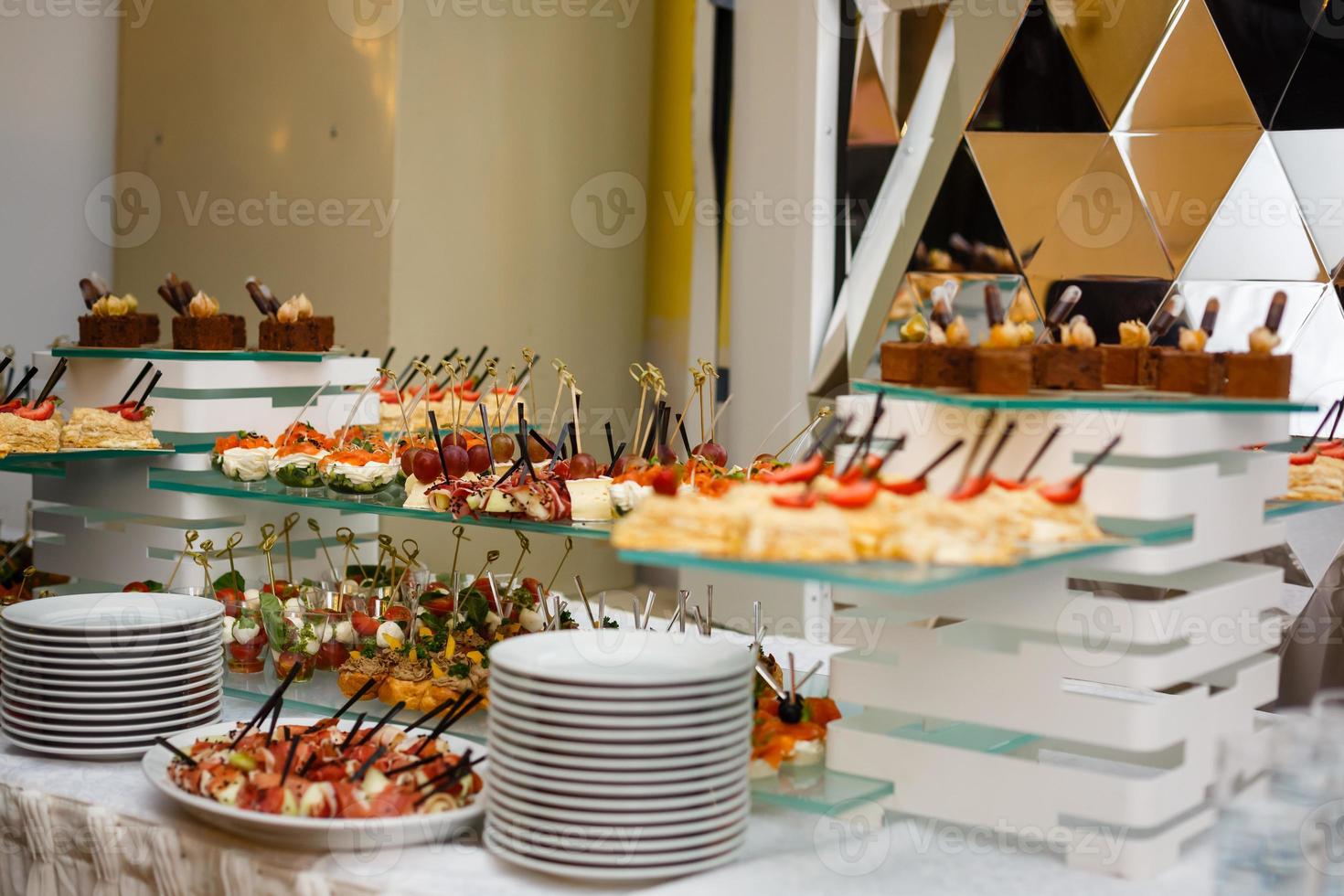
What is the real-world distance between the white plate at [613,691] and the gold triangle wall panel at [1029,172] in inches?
138

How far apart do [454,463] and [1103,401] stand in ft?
4.96

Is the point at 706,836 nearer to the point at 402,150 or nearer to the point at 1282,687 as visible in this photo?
the point at 1282,687

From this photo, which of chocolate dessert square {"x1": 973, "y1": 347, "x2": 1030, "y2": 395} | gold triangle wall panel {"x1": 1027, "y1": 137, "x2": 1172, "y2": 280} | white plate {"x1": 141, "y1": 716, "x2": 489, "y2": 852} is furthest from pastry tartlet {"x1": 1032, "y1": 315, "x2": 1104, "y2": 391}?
gold triangle wall panel {"x1": 1027, "y1": 137, "x2": 1172, "y2": 280}

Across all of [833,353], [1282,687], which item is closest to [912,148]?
[833,353]

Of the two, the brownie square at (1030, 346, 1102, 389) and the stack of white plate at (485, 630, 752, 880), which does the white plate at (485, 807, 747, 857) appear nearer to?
the stack of white plate at (485, 630, 752, 880)

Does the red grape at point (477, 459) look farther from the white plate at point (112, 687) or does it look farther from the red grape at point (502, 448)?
the white plate at point (112, 687)

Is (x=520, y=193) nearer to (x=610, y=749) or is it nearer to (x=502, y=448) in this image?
(x=502, y=448)

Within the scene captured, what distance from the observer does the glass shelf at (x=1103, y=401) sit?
2.17 m

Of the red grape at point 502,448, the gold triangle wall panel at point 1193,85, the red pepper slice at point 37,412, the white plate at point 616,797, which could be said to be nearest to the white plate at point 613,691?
the white plate at point 616,797

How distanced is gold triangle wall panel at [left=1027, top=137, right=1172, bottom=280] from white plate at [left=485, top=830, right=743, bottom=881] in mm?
3414

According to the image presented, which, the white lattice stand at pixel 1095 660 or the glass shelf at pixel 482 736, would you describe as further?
the glass shelf at pixel 482 736

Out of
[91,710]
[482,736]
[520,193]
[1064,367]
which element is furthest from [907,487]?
[520,193]

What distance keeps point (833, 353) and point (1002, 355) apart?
11.3 feet

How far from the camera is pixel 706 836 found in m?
2.10
